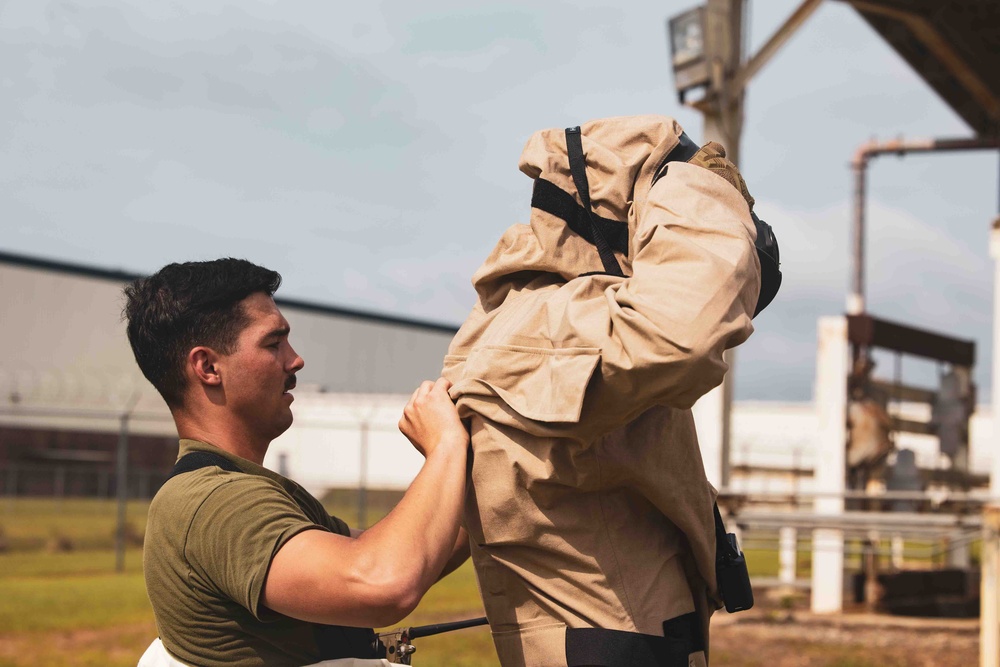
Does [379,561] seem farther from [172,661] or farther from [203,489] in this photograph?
[172,661]

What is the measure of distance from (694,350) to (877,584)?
351 inches

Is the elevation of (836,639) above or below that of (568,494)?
below

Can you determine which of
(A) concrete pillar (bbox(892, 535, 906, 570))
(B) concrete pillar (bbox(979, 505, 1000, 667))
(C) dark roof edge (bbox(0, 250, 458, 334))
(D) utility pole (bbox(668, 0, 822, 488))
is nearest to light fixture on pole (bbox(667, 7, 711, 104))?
(D) utility pole (bbox(668, 0, 822, 488))

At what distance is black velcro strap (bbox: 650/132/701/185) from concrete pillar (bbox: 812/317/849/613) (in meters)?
7.93

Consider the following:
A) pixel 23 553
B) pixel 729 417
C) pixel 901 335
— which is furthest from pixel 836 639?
pixel 23 553

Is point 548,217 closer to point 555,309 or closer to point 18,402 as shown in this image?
point 555,309

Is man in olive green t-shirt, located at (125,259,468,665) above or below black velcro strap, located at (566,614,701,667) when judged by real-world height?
above

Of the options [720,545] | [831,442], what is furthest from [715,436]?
[720,545]

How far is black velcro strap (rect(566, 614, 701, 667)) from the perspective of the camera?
5.96 feet

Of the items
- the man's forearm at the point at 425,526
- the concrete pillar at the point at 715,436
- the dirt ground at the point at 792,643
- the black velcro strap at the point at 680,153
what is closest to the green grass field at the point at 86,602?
the dirt ground at the point at 792,643

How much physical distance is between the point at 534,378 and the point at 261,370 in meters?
0.66

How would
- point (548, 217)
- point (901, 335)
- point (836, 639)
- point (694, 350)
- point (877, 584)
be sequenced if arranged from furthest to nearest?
point (901, 335) → point (877, 584) → point (836, 639) → point (548, 217) → point (694, 350)

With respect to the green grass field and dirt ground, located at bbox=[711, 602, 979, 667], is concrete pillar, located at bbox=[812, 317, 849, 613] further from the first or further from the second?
the green grass field

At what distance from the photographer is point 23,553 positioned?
14.7 metres
